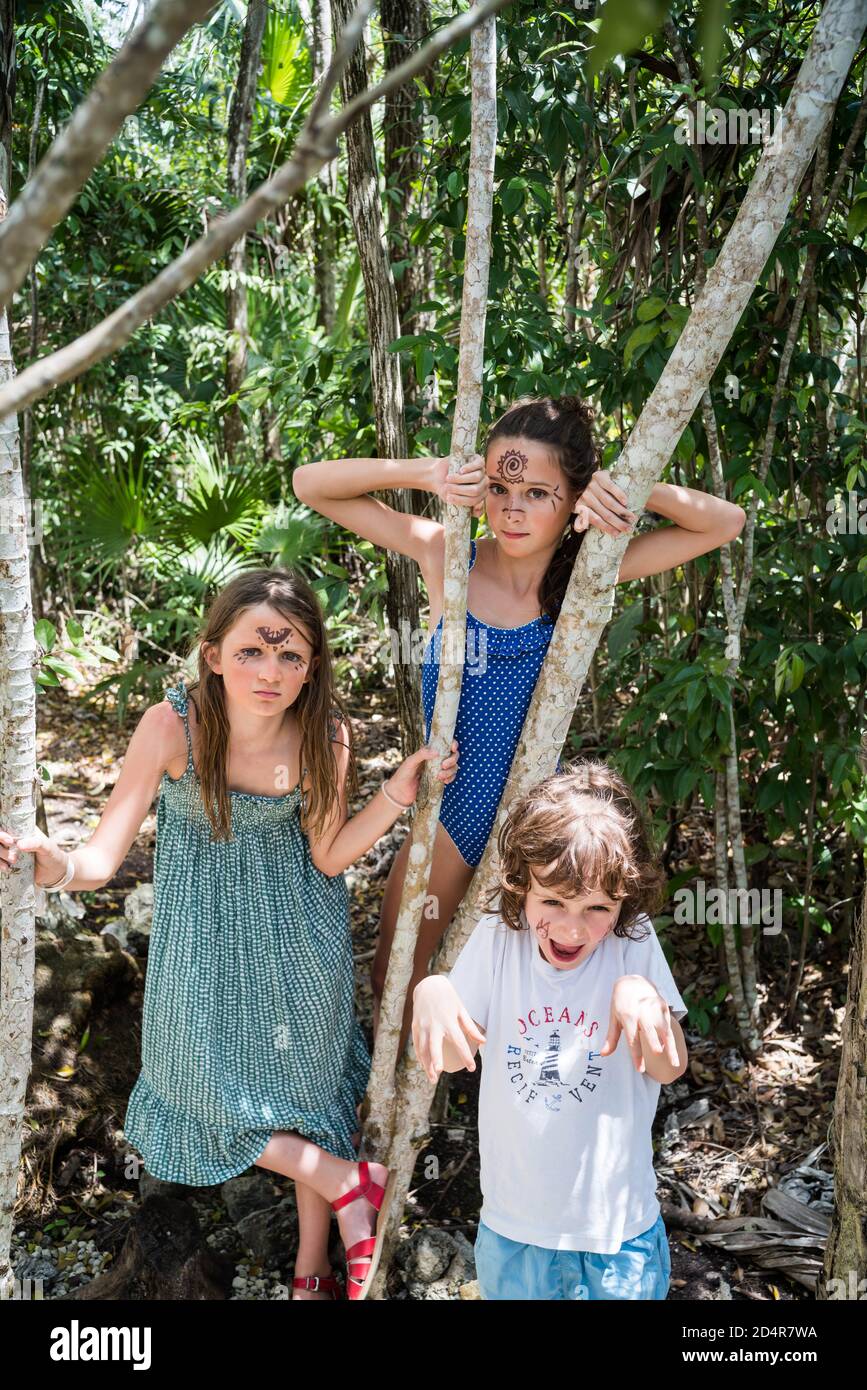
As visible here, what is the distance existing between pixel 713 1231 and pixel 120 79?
2758mm

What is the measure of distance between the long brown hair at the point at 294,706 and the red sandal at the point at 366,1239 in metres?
0.77

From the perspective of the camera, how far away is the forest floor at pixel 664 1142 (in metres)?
2.72

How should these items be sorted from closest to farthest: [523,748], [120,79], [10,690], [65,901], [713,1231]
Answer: [120,79] < [10,690] < [523,748] < [713,1231] < [65,901]

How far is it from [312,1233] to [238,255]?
478cm

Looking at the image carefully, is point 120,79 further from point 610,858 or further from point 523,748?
point 523,748

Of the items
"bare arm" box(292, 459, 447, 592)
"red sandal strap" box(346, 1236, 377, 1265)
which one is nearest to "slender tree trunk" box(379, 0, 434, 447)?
"bare arm" box(292, 459, 447, 592)

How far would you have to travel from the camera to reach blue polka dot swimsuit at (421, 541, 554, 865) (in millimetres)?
2445

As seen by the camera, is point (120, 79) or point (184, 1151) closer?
point (120, 79)

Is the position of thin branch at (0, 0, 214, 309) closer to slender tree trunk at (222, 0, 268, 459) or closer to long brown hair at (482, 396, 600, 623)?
long brown hair at (482, 396, 600, 623)

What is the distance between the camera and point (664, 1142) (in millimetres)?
3104

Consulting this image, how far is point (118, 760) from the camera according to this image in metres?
5.34

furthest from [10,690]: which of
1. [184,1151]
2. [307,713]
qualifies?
[184,1151]

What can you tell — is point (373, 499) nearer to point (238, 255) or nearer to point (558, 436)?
point (558, 436)

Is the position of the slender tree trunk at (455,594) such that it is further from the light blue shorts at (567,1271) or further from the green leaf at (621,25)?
the green leaf at (621,25)
